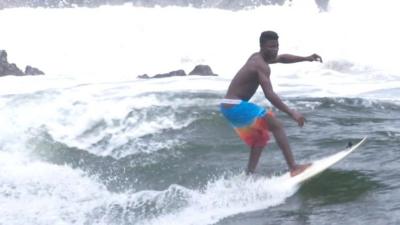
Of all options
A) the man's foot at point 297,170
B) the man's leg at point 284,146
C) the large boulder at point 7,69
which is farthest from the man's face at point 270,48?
the large boulder at point 7,69

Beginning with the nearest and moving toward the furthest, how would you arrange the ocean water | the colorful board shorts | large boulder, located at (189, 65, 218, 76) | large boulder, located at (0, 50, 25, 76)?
the ocean water → the colorful board shorts → large boulder, located at (189, 65, 218, 76) → large boulder, located at (0, 50, 25, 76)

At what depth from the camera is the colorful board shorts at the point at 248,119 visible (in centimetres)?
677

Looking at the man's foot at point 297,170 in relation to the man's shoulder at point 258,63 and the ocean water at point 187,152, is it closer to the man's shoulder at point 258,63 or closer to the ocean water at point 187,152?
the ocean water at point 187,152

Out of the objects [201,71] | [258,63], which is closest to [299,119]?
[258,63]

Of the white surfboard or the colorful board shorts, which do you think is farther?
the colorful board shorts

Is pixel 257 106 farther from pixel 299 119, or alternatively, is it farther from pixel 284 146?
pixel 299 119

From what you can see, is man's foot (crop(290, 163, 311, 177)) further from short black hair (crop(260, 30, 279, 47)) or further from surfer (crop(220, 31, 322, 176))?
short black hair (crop(260, 30, 279, 47))

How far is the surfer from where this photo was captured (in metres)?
6.63

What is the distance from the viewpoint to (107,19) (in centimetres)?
3109

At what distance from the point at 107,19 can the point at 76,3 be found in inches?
135

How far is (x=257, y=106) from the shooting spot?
22.4 feet

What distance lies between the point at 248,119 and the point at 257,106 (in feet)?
0.52

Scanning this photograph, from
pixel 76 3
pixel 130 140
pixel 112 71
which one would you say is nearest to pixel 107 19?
pixel 76 3

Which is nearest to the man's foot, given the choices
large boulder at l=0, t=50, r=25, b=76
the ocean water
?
the ocean water
